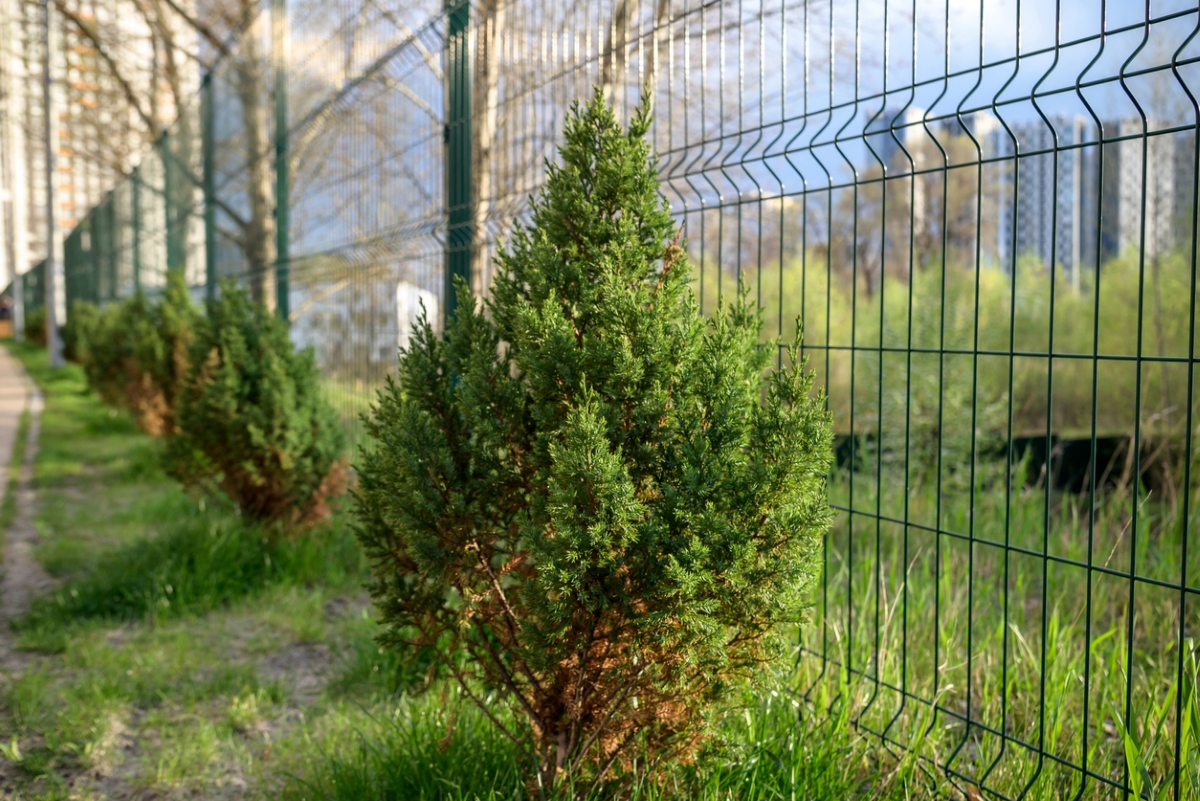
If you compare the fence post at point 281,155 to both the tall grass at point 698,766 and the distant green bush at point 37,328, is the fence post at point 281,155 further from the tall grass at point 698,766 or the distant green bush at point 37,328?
the distant green bush at point 37,328

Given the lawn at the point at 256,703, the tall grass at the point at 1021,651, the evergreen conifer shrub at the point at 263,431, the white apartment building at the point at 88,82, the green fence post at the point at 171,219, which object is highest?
the white apartment building at the point at 88,82

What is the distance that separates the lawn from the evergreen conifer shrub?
24cm

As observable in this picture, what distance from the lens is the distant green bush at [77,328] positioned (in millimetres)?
18438

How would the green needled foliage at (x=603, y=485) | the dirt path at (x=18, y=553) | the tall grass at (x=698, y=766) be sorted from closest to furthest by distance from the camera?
the green needled foliage at (x=603, y=485) < the tall grass at (x=698, y=766) < the dirt path at (x=18, y=553)

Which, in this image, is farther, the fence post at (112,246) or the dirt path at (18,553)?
the fence post at (112,246)

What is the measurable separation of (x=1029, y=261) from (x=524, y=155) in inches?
223

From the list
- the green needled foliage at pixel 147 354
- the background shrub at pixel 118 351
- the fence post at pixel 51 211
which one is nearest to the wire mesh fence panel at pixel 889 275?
the green needled foliage at pixel 147 354

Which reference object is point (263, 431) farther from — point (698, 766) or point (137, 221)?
point (137, 221)

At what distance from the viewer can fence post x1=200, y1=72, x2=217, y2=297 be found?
1104 centimetres

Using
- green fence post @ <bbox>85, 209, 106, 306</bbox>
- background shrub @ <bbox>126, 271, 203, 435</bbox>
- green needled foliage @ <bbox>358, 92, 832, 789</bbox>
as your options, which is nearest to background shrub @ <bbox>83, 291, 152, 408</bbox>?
background shrub @ <bbox>126, 271, 203, 435</bbox>

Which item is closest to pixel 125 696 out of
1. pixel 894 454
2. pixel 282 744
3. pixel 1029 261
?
pixel 282 744

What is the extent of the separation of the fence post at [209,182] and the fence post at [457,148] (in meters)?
6.79

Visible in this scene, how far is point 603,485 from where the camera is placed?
2.08m

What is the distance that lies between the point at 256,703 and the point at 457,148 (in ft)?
8.69
